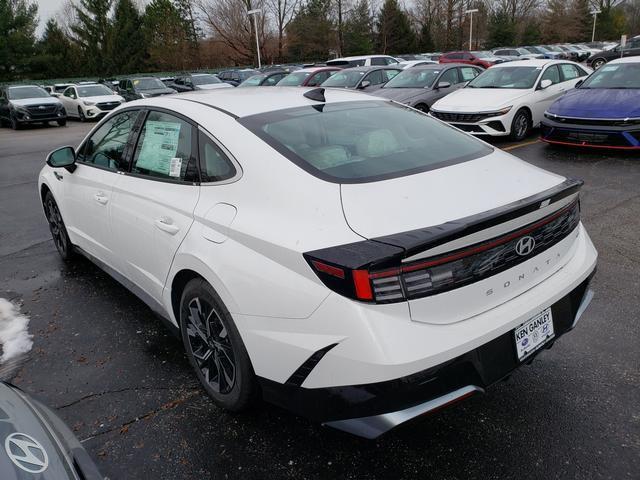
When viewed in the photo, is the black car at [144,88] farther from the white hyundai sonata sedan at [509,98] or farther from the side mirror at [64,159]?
the side mirror at [64,159]

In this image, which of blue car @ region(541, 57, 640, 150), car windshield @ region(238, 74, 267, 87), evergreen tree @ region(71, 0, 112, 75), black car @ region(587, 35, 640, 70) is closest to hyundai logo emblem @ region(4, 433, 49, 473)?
blue car @ region(541, 57, 640, 150)

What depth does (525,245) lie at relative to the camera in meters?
2.33

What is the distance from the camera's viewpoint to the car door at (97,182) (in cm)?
365

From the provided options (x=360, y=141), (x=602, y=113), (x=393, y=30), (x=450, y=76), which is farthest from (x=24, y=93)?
(x=393, y=30)

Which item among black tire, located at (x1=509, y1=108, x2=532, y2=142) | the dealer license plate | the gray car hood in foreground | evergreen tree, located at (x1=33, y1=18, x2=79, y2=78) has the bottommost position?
black tire, located at (x1=509, y1=108, x2=532, y2=142)

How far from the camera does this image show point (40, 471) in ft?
4.91

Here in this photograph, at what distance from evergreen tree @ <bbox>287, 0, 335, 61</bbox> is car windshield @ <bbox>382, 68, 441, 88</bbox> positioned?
41.5m

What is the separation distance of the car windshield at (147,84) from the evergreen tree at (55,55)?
27225 mm

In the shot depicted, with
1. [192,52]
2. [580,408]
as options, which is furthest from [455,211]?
[192,52]

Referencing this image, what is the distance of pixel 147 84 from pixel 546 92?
17.6 meters

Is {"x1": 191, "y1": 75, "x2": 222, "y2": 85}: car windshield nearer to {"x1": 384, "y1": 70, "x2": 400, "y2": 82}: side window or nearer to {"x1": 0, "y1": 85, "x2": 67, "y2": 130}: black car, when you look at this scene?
{"x1": 0, "y1": 85, "x2": 67, "y2": 130}: black car

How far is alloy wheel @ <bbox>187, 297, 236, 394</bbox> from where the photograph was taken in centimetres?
265

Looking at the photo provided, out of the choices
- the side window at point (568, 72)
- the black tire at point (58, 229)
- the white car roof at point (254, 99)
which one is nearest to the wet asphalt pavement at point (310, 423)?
the black tire at point (58, 229)

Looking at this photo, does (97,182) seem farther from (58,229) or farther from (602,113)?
(602,113)
